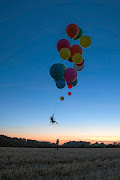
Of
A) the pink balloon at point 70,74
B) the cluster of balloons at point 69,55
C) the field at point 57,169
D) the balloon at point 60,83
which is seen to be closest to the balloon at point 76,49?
the cluster of balloons at point 69,55

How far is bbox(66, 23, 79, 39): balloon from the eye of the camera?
9.55 m

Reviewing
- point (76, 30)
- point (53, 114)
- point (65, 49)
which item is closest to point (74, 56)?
point (65, 49)

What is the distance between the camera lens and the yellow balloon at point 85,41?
941cm

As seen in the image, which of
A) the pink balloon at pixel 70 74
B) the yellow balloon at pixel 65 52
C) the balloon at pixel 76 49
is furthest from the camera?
the balloon at pixel 76 49

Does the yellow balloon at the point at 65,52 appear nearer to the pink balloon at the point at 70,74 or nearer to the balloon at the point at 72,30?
the pink balloon at the point at 70,74

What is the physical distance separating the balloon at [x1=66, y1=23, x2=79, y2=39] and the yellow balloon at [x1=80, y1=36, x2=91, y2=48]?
0.55m

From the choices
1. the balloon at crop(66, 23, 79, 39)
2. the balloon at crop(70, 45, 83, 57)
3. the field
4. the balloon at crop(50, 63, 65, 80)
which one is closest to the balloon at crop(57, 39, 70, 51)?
the balloon at crop(70, 45, 83, 57)

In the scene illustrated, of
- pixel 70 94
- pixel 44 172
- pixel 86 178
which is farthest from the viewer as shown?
pixel 70 94

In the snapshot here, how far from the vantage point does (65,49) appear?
9.09 metres

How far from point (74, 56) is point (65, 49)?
65 cm

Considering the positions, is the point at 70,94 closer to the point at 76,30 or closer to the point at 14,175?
the point at 76,30

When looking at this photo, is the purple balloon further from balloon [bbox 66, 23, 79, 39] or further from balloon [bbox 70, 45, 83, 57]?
balloon [bbox 66, 23, 79, 39]

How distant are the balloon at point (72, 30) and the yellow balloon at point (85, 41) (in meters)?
0.55

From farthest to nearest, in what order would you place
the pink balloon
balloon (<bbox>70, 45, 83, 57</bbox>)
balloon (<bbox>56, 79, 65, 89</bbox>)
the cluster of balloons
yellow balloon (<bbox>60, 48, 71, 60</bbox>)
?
1. balloon (<bbox>56, 79, 65, 89</bbox>)
2. balloon (<bbox>70, 45, 83, 57</bbox>)
3. the pink balloon
4. the cluster of balloons
5. yellow balloon (<bbox>60, 48, 71, 60</bbox>)
